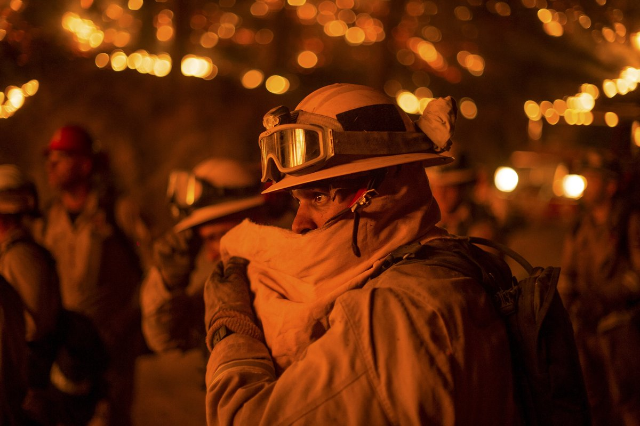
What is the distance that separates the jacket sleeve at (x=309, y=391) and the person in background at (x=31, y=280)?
1.88m

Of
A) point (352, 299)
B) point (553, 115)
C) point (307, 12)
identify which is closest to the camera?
point (352, 299)

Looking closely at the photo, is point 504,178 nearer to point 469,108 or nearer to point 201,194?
point 469,108

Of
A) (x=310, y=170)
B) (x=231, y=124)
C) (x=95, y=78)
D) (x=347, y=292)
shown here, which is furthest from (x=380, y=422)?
(x=95, y=78)

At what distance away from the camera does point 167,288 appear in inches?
128

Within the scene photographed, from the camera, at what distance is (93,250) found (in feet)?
16.5

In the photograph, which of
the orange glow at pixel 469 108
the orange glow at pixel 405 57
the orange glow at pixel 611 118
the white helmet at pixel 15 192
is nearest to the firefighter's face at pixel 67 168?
the white helmet at pixel 15 192

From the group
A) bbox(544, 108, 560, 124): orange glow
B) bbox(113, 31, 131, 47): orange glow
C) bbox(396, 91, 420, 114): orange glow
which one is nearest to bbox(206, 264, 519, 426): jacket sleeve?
bbox(113, 31, 131, 47): orange glow

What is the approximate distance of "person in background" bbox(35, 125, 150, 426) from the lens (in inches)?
193

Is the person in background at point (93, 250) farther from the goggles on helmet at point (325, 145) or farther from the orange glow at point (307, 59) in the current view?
the orange glow at point (307, 59)

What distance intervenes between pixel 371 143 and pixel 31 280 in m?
2.29

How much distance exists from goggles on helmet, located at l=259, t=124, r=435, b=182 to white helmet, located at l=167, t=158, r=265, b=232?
147cm

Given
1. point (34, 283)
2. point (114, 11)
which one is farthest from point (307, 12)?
point (34, 283)

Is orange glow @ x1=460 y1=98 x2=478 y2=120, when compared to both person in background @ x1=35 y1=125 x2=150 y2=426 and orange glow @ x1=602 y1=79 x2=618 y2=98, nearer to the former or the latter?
orange glow @ x1=602 y1=79 x2=618 y2=98

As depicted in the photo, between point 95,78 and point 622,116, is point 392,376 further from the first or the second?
point 95,78
